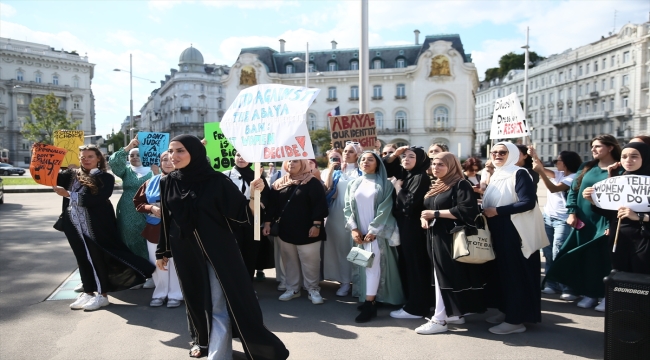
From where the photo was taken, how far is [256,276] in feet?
24.5

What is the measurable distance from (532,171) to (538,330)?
6.80 feet

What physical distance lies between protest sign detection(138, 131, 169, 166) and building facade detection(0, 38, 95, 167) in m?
79.1

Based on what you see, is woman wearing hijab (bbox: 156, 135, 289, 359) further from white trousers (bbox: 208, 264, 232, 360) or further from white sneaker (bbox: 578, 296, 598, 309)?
white sneaker (bbox: 578, 296, 598, 309)

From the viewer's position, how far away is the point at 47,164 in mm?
6016

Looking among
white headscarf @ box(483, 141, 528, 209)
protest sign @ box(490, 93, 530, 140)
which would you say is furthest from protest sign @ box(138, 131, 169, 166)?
protest sign @ box(490, 93, 530, 140)

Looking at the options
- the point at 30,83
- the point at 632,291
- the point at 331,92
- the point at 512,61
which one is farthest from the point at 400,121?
the point at 30,83

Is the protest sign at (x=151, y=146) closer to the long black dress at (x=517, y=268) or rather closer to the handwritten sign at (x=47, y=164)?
the handwritten sign at (x=47, y=164)

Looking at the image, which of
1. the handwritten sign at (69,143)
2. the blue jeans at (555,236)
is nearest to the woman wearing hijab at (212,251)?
the handwritten sign at (69,143)

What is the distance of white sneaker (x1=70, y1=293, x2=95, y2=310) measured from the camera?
18.9 feet

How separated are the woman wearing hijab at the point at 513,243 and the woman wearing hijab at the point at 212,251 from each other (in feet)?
7.91

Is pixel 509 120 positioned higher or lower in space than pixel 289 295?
higher

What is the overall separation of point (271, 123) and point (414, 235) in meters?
2.12

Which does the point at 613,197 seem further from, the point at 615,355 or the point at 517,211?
the point at 615,355

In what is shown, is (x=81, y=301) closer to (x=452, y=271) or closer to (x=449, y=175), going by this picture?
(x=452, y=271)
